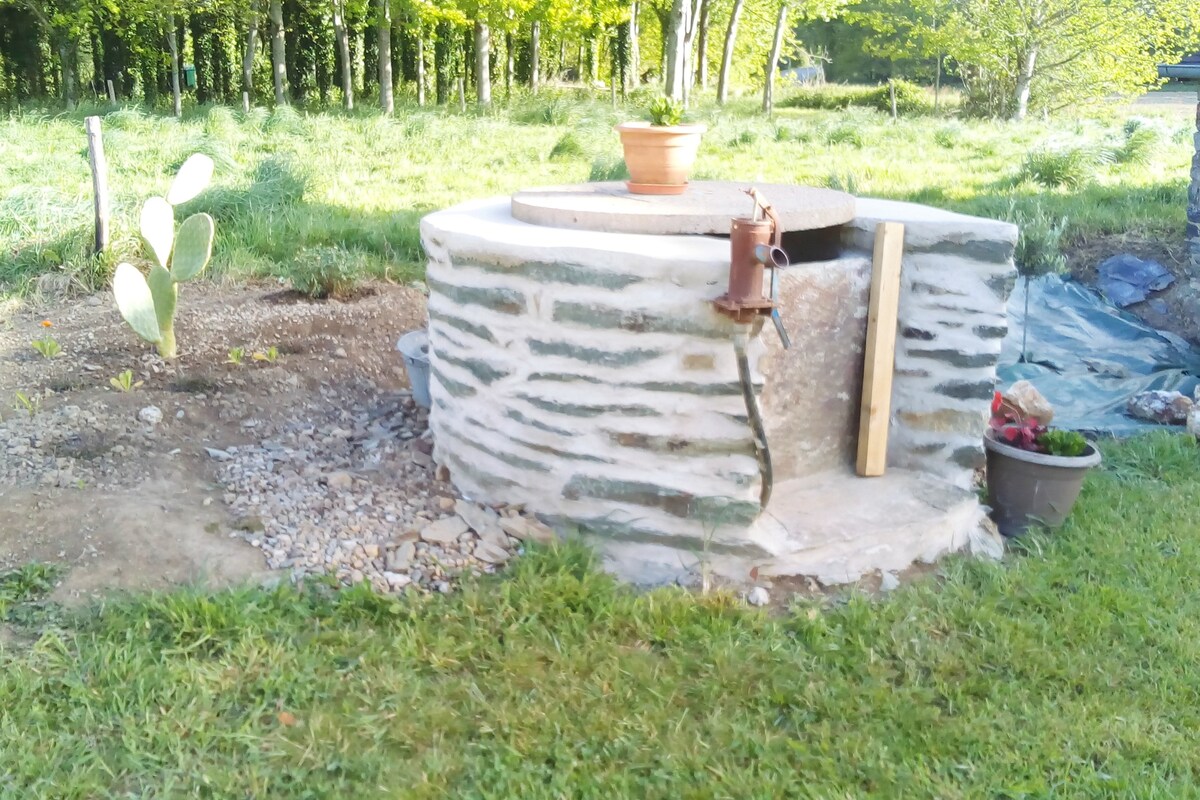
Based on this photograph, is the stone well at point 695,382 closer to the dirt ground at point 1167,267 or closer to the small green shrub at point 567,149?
the dirt ground at point 1167,267

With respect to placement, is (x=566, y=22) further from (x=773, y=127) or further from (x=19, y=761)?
(x=19, y=761)

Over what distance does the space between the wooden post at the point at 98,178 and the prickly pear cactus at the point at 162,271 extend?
138 centimetres

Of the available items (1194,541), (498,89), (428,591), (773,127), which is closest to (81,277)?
(428,591)

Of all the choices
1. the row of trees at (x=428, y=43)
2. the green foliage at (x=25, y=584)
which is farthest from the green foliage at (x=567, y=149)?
the green foliage at (x=25, y=584)

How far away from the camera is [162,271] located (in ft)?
14.9

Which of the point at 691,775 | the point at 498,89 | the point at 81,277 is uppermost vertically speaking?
the point at 498,89

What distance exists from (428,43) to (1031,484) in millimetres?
21012

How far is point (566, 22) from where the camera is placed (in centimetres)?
1986

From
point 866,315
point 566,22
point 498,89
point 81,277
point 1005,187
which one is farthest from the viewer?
point 498,89

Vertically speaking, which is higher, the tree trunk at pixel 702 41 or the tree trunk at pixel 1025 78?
the tree trunk at pixel 702 41

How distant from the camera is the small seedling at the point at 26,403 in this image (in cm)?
403

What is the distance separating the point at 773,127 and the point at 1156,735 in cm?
1286

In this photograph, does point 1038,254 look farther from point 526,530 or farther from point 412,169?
point 412,169

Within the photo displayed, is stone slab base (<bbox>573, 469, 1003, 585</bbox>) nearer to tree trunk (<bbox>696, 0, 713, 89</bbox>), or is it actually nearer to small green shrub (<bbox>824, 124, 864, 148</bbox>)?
small green shrub (<bbox>824, 124, 864, 148</bbox>)
